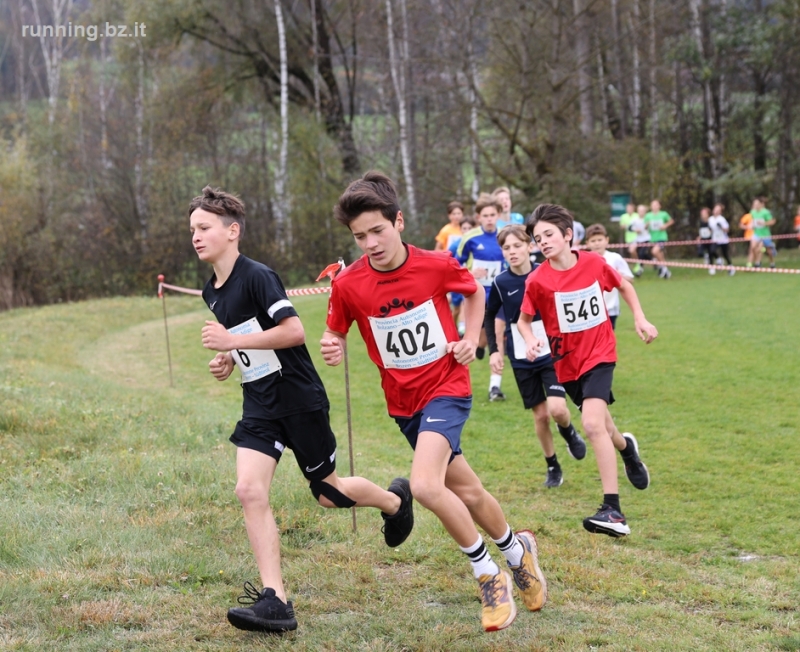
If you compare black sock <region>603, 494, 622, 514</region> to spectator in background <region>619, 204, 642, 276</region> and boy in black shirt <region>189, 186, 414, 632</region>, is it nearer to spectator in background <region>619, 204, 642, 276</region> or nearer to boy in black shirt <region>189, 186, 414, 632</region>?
boy in black shirt <region>189, 186, 414, 632</region>

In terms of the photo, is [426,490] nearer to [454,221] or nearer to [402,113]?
[454,221]

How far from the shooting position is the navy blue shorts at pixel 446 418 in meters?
4.00

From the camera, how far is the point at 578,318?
5719 millimetres

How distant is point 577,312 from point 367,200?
2.18 m

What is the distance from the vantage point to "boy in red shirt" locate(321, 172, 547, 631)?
13.1 ft

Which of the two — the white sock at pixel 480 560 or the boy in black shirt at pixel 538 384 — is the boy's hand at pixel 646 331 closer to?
the boy in black shirt at pixel 538 384

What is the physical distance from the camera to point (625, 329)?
50.6ft

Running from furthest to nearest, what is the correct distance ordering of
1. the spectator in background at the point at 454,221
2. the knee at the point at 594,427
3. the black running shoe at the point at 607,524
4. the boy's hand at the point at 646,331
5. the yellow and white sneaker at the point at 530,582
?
the spectator in background at the point at 454,221 → the boy's hand at the point at 646,331 → the knee at the point at 594,427 → the black running shoe at the point at 607,524 → the yellow and white sneaker at the point at 530,582

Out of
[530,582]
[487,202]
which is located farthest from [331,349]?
[487,202]

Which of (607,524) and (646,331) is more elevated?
(646,331)

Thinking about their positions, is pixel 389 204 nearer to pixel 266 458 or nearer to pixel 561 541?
pixel 266 458

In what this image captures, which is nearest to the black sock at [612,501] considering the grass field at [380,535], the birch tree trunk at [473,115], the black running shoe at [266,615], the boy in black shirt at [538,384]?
the grass field at [380,535]

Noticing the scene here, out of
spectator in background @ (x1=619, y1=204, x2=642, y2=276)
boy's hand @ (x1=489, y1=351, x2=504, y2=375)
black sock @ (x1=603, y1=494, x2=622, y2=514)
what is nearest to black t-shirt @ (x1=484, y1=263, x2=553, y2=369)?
boy's hand @ (x1=489, y1=351, x2=504, y2=375)

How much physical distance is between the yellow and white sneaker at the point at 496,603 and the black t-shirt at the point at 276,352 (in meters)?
1.12
